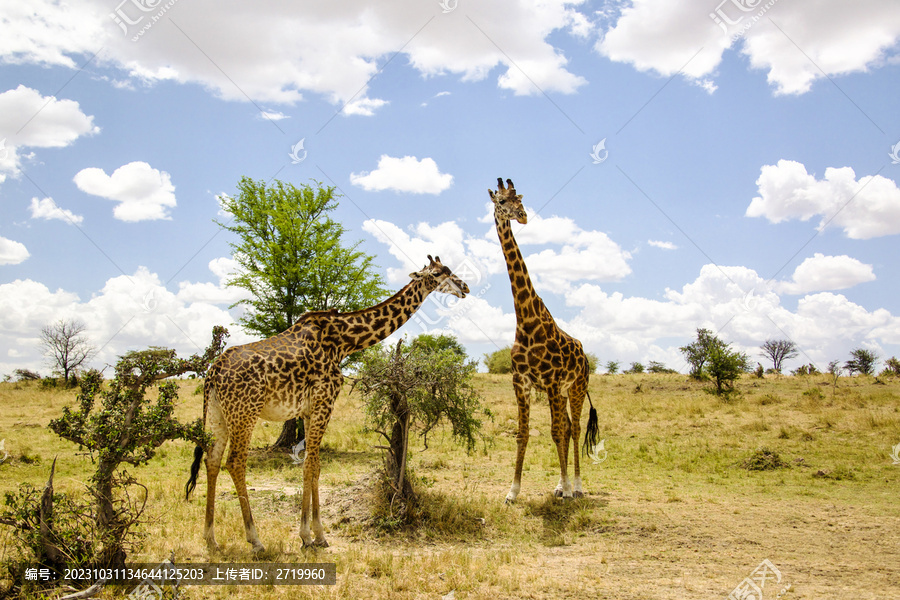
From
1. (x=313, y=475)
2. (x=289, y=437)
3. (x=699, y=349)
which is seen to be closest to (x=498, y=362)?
(x=699, y=349)

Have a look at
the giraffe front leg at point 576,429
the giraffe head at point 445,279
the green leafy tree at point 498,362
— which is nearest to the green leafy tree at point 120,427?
the giraffe head at point 445,279

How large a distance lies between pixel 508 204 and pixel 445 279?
2567mm

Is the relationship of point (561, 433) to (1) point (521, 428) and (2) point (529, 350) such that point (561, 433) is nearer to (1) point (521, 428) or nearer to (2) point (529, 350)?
(1) point (521, 428)

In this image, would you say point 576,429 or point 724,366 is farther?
point 724,366

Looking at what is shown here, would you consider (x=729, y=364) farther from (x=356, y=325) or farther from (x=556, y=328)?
(x=356, y=325)

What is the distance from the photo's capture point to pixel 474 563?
26.5 ft

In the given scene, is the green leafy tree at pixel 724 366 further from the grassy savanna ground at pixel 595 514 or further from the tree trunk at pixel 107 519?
the tree trunk at pixel 107 519

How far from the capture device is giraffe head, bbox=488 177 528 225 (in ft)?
38.6

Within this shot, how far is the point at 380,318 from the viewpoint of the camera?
9.72 meters

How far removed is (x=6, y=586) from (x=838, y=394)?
96.3 ft

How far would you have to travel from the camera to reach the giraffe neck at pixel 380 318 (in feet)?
31.1
